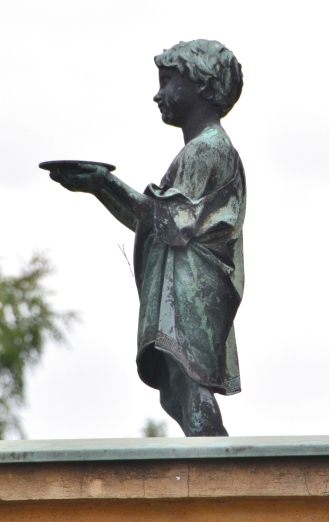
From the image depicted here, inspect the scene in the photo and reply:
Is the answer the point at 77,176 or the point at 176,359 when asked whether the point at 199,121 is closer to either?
the point at 77,176

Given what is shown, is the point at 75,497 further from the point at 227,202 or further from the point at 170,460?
the point at 227,202

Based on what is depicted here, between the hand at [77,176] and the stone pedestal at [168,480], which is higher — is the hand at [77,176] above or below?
above

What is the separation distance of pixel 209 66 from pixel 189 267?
3.41 ft

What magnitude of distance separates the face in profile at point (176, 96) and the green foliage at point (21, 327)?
1512 centimetres

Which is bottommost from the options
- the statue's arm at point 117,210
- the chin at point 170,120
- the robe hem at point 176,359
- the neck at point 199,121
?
the robe hem at point 176,359

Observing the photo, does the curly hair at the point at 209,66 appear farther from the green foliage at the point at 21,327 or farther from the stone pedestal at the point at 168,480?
the green foliage at the point at 21,327

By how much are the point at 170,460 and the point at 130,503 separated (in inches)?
10.7

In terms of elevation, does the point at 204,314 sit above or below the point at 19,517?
above

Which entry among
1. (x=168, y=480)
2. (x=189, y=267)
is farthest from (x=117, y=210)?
(x=168, y=480)

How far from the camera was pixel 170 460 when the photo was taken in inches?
496

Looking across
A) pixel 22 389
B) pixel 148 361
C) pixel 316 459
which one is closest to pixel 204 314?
pixel 148 361

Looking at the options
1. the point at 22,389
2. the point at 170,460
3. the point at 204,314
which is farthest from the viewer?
the point at 22,389

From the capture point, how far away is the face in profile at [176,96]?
13984 millimetres

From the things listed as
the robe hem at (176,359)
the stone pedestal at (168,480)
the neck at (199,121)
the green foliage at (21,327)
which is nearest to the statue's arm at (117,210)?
the neck at (199,121)
